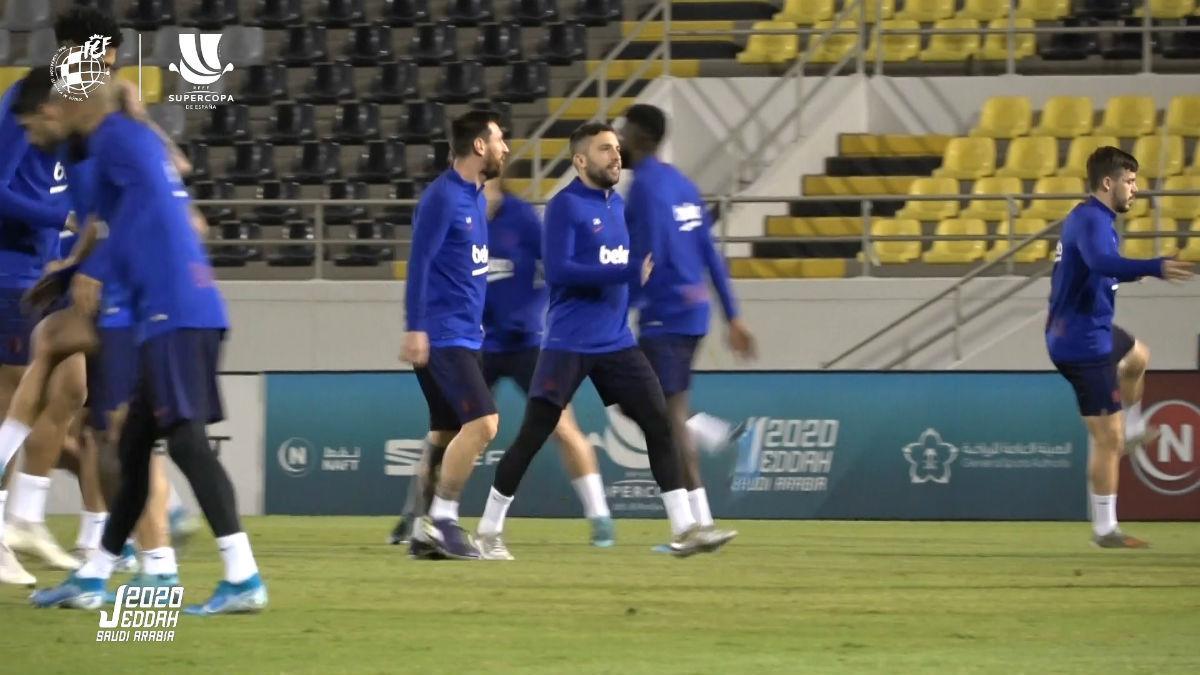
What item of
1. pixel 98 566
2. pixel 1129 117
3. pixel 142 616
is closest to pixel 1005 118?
pixel 1129 117

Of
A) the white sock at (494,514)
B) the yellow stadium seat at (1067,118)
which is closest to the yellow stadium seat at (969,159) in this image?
the yellow stadium seat at (1067,118)

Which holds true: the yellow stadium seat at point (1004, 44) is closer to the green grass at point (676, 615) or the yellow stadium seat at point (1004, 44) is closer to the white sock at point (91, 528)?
the green grass at point (676, 615)

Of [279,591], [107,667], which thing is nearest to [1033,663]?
[107,667]

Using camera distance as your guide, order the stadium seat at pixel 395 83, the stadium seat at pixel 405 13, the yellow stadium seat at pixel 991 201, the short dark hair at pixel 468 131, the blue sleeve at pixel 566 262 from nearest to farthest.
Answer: the blue sleeve at pixel 566 262, the short dark hair at pixel 468 131, the yellow stadium seat at pixel 991 201, the stadium seat at pixel 395 83, the stadium seat at pixel 405 13

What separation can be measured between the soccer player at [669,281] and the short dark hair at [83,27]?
11.2 feet

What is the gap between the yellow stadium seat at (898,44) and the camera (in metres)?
22.5

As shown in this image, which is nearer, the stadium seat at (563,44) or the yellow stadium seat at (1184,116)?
the yellow stadium seat at (1184,116)

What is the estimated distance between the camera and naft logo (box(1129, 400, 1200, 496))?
50.2ft

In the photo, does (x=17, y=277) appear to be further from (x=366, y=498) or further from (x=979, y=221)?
(x=979, y=221)

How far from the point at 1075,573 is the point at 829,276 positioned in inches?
377

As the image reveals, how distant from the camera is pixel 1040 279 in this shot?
19531mm

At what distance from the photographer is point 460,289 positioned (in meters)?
10.7

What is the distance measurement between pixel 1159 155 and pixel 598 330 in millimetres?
11490

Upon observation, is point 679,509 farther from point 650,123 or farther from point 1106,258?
point 1106,258
